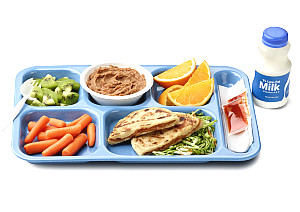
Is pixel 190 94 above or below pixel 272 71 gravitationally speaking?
below

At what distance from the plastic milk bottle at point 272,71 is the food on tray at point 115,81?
3.98ft

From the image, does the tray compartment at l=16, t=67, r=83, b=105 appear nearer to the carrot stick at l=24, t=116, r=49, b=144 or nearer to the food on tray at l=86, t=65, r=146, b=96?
the food on tray at l=86, t=65, r=146, b=96

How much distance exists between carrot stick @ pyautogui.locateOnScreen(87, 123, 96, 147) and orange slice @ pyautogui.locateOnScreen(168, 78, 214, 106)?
0.86 metres

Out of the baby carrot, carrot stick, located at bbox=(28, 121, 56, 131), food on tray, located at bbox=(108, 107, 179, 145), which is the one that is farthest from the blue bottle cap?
carrot stick, located at bbox=(28, 121, 56, 131)

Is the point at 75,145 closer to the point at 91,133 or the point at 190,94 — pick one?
the point at 91,133

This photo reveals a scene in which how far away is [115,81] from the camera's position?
6.54 meters

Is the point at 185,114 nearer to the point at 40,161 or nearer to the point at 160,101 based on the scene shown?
the point at 160,101

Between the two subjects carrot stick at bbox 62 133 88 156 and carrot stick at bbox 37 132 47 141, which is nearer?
carrot stick at bbox 62 133 88 156

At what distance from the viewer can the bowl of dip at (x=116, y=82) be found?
6.39m

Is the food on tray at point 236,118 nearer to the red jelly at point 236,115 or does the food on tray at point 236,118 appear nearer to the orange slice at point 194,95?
the red jelly at point 236,115

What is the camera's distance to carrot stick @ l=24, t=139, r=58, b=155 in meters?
5.90

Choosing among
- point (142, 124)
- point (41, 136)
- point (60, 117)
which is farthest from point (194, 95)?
point (41, 136)

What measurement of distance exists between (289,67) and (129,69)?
65.9 inches

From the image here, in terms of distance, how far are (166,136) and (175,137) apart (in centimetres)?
9
